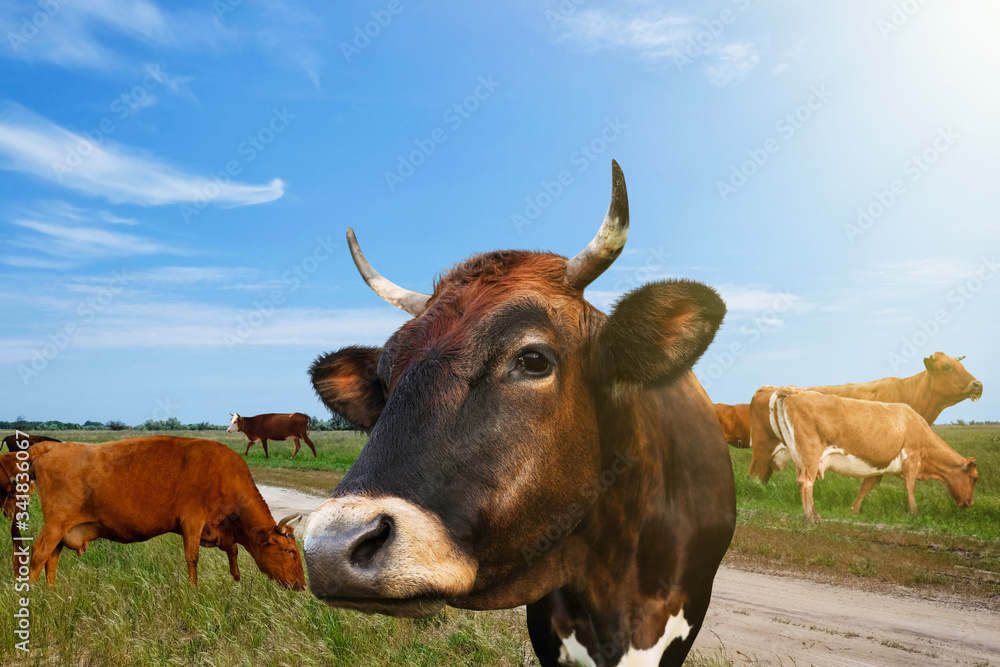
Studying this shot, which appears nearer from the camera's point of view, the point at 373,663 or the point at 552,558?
the point at 552,558

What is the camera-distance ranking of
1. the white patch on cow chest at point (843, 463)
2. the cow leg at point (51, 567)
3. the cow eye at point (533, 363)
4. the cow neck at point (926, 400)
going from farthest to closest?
the cow neck at point (926, 400)
the white patch on cow chest at point (843, 463)
the cow leg at point (51, 567)
the cow eye at point (533, 363)

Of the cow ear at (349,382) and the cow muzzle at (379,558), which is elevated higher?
the cow ear at (349,382)

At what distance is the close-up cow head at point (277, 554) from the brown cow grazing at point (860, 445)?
10823mm

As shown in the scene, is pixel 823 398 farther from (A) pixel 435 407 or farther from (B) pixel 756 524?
(A) pixel 435 407

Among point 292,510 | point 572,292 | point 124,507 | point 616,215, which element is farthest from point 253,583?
point 292,510

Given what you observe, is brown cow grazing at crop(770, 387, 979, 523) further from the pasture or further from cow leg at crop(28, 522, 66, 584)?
cow leg at crop(28, 522, 66, 584)

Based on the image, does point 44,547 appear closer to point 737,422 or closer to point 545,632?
point 545,632

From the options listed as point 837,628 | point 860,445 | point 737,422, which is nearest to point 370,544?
point 837,628

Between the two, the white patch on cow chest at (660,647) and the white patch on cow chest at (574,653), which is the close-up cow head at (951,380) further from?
the white patch on cow chest at (574,653)

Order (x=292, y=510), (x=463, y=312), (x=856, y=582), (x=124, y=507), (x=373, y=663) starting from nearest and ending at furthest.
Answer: (x=463, y=312), (x=373, y=663), (x=124, y=507), (x=856, y=582), (x=292, y=510)

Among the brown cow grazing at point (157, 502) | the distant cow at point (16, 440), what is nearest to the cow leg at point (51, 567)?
the brown cow grazing at point (157, 502)

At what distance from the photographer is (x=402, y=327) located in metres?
2.99

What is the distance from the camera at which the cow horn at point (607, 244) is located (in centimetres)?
278

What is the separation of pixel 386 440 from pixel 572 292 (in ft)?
3.85
